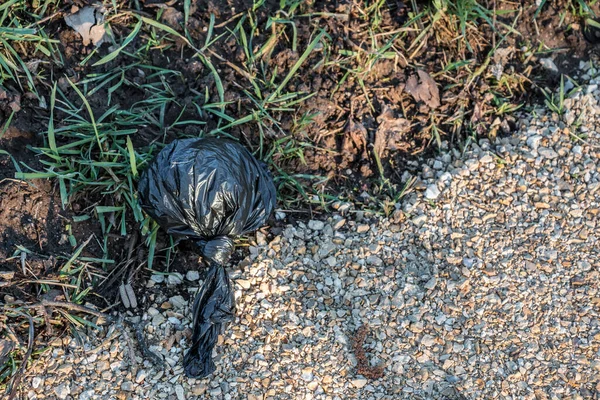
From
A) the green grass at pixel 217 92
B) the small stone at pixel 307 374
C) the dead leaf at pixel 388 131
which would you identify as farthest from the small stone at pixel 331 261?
the dead leaf at pixel 388 131

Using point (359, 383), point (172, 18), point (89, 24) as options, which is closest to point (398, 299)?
point (359, 383)

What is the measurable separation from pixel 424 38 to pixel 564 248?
139cm

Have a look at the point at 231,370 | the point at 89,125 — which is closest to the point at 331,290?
the point at 231,370

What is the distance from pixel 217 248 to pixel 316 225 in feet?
1.95

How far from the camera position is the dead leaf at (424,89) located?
4215 millimetres

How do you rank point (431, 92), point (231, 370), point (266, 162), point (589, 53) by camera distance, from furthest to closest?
point (589, 53) < point (431, 92) < point (266, 162) < point (231, 370)

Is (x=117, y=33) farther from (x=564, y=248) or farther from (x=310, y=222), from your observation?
(x=564, y=248)

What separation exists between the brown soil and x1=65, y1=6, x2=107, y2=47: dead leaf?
47 mm

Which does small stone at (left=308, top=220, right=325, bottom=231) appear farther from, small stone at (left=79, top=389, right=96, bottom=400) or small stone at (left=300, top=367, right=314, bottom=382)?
small stone at (left=79, top=389, right=96, bottom=400)

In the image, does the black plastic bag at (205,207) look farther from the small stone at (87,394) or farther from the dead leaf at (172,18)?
the dead leaf at (172,18)

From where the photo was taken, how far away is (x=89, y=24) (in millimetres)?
4008

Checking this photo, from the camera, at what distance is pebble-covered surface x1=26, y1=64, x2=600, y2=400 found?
342 centimetres

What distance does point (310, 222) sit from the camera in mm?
3922

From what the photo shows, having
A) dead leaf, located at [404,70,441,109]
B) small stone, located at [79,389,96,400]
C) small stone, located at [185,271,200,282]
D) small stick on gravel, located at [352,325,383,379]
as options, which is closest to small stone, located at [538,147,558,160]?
dead leaf, located at [404,70,441,109]
